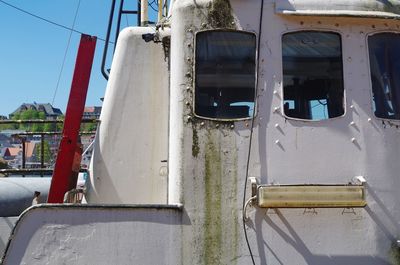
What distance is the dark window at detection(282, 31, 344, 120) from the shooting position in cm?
436

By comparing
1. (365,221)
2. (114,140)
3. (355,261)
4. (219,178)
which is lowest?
(355,261)

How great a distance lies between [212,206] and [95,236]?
931 millimetres

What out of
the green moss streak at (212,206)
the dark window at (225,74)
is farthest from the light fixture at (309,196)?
the dark window at (225,74)

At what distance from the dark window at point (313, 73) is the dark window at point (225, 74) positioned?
0.97ft

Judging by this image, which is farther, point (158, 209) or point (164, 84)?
point (164, 84)

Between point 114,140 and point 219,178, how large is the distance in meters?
1.52

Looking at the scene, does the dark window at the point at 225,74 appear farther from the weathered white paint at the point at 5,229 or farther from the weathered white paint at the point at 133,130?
the weathered white paint at the point at 5,229

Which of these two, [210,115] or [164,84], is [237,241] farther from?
[164,84]

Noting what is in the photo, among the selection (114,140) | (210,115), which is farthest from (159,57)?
(210,115)

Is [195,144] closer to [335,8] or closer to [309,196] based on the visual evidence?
[309,196]

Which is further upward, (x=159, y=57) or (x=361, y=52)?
(x=159, y=57)

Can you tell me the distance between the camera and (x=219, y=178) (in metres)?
4.22

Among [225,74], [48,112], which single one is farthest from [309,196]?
[48,112]

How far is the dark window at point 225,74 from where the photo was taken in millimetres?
4316
